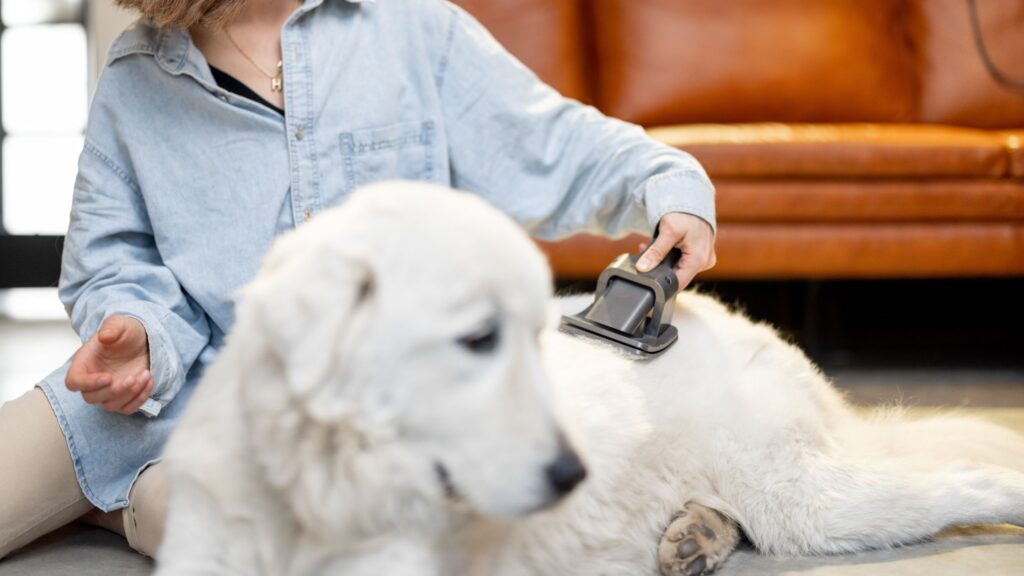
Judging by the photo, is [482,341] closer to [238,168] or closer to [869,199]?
[238,168]

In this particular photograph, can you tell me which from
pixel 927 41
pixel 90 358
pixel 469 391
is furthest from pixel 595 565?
pixel 927 41

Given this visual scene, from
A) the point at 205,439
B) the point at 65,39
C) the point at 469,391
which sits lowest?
the point at 65,39

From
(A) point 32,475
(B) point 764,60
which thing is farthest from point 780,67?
(A) point 32,475

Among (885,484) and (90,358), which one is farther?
(885,484)

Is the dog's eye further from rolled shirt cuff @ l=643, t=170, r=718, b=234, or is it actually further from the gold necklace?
the gold necklace

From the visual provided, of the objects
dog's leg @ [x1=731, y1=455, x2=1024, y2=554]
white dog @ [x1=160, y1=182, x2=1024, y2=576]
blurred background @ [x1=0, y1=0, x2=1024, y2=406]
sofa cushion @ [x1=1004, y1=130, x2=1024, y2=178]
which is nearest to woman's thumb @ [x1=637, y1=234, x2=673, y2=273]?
white dog @ [x1=160, y1=182, x2=1024, y2=576]

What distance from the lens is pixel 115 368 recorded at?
1.63 metres

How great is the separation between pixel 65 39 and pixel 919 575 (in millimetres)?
4662

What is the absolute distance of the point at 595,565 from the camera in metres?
1.50

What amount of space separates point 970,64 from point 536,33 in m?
1.51

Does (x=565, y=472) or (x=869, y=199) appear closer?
(x=565, y=472)

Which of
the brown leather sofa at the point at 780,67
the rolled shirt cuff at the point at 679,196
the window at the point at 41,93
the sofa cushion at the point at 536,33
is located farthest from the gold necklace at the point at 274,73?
the window at the point at 41,93

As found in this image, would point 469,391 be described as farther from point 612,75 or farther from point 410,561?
point 612,75

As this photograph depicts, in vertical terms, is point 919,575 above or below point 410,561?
below
